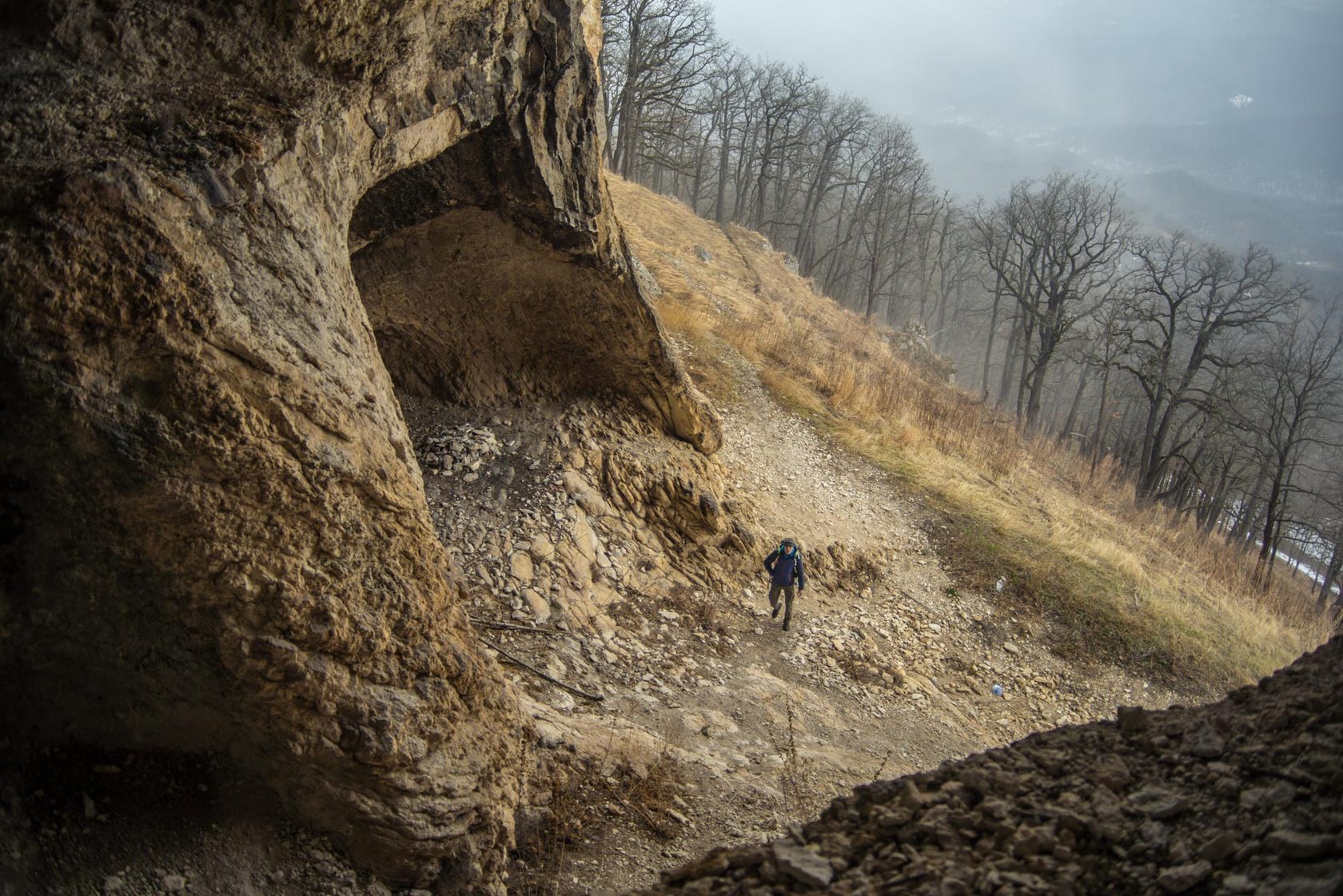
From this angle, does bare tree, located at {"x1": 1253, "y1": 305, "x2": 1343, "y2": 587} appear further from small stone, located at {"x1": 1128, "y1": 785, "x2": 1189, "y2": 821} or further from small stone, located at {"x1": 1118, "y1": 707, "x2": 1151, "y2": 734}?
small stone, located at {"x1": 1128, "y1": 785, "x2": 1189, "y2": 821}

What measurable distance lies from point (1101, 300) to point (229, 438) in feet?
120

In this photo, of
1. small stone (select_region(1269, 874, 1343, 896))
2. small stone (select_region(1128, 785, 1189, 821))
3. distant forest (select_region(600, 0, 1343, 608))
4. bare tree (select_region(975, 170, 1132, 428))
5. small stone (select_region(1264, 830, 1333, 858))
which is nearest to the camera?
small stone (select_region(1269, 874, 1343, 896))

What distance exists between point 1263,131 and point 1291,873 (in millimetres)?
152100

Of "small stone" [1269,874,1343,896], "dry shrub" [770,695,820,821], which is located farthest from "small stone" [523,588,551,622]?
"small stone" [1269,874,1343,896]

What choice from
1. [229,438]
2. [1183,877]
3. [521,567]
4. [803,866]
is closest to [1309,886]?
[1183,877]

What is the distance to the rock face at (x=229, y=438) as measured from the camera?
2.94 metres

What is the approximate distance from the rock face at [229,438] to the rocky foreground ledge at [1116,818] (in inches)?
63.8

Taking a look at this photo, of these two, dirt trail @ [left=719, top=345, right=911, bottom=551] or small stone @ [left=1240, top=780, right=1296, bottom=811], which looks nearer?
small stone @ [left=1240, top=780, right=1296, bottom=811]

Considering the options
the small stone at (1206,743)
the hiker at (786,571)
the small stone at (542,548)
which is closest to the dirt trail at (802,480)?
the hiker at (786,571)

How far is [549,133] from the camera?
6871 mm

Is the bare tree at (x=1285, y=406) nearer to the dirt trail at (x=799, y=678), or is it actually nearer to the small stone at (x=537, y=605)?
the dirt trail at (x=799, y=678)

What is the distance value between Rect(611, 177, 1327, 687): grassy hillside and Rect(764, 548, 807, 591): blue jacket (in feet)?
13.9

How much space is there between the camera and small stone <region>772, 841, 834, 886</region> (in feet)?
8.75

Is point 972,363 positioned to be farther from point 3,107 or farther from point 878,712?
point 3,107
